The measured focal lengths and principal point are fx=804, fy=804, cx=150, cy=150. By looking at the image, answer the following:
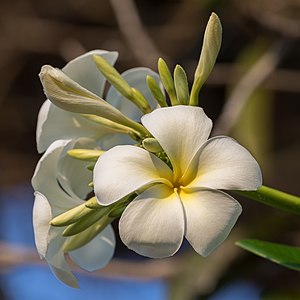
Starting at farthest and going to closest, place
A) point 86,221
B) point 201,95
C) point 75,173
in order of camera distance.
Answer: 1. point 201,95
2. point 75,173
3. point 86,221

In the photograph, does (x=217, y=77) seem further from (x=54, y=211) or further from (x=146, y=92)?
(x=54, y=211)

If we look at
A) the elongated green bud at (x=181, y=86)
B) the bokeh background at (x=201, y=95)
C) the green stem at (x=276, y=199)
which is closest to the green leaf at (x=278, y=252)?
the green stem at (x=276, y=199)

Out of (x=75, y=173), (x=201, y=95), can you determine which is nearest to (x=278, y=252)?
(x=75, y=173)

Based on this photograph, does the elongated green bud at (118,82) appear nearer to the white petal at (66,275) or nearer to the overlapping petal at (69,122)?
the overlapping petal at (69,122)

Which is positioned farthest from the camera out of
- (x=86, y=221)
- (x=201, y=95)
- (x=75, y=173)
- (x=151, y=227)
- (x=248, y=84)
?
(x=201, y=95)

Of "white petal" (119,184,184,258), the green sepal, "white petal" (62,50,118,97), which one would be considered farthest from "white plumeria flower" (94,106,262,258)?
"white petal" (62,50,118,97)

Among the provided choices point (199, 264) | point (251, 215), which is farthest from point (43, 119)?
point (251, 215)

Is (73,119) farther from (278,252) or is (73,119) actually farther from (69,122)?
(278,252)
